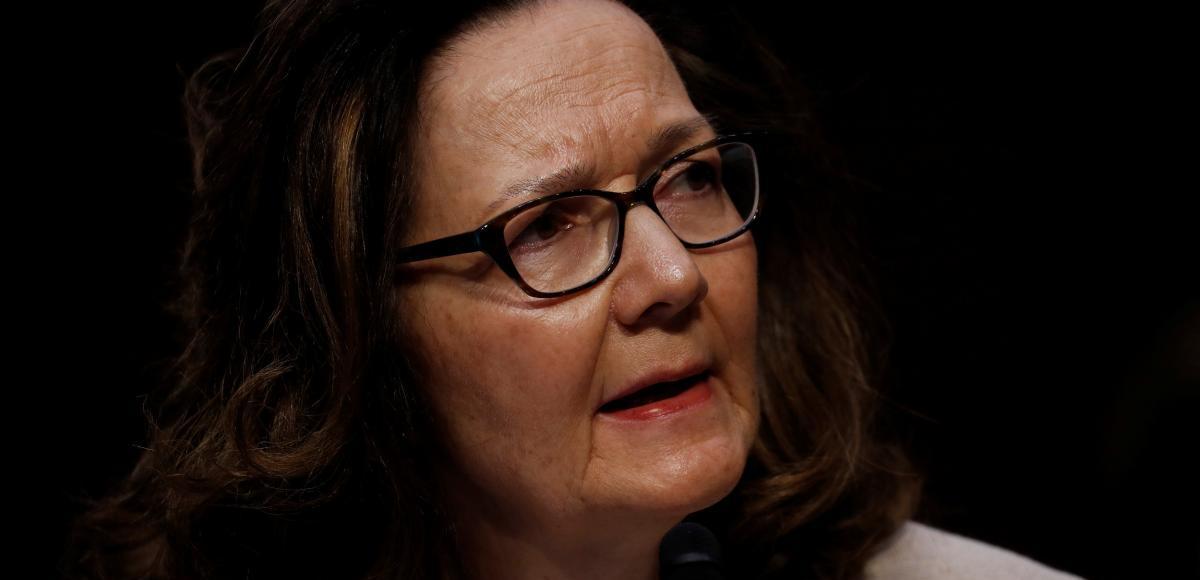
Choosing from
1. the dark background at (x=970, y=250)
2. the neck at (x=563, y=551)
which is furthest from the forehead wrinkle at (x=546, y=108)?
the dark background at (x=970, y=250)

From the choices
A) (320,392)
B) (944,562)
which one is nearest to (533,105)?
(320,392)

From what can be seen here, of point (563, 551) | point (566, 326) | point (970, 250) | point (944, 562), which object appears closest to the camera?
point (566, 326)

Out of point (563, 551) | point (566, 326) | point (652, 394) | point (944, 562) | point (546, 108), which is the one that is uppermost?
point (546, 108)

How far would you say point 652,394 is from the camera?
1.24m

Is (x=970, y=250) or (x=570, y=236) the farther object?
(x=970, y=250)

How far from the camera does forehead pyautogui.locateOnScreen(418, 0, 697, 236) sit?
Result: 120cm

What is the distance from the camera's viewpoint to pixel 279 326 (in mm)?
1327

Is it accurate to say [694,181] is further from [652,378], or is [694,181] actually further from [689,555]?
[689,555]

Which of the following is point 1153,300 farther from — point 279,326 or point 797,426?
point 279,326

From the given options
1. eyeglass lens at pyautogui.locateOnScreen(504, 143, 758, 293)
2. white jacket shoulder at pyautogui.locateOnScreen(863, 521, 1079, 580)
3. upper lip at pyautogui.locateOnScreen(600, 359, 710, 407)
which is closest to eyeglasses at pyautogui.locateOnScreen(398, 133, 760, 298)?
eyeglass lens at pyautogui.locateOnScreen(504, 143, 758, 293)

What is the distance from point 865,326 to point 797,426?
27 cm

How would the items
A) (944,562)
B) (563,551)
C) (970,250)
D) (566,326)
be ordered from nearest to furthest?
(566,326), (563,551), (944,562), (970,250)

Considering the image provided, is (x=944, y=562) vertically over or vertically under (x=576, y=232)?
under

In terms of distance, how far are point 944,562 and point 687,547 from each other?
0.54 metres
